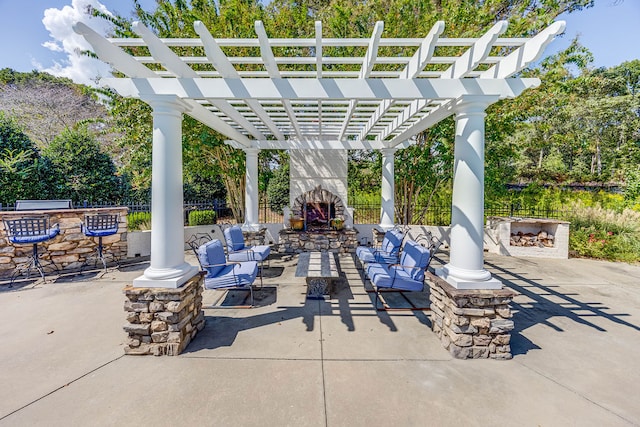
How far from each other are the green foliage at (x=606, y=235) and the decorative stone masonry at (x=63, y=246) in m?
11.9

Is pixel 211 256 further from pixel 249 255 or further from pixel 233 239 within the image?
pixel 233 239

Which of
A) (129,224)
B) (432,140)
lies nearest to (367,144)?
(432,140)

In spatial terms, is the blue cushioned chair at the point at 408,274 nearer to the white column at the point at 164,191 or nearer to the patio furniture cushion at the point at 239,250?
the patio furniture cushion at the point at 239,250

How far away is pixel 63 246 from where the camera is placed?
5.71 metres

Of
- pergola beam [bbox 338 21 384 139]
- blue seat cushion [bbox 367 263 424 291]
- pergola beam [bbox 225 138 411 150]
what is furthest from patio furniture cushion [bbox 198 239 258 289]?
pergola beam [bbox 225 138 411 150]

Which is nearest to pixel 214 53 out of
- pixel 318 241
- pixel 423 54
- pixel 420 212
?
pixel 423 54

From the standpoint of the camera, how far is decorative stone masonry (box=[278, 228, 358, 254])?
24.2 ft

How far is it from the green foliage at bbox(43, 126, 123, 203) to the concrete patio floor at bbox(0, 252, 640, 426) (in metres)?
5.37

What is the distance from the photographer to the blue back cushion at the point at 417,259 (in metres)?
3.96

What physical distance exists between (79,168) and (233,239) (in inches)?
257

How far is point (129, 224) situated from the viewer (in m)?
7.65

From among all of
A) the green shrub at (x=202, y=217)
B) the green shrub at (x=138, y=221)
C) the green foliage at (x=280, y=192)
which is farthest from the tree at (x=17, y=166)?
the green foliage at (x=280, y=192)

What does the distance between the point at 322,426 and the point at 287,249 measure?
5591mm

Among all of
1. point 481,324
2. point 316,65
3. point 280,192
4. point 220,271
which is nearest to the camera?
point 481,324
